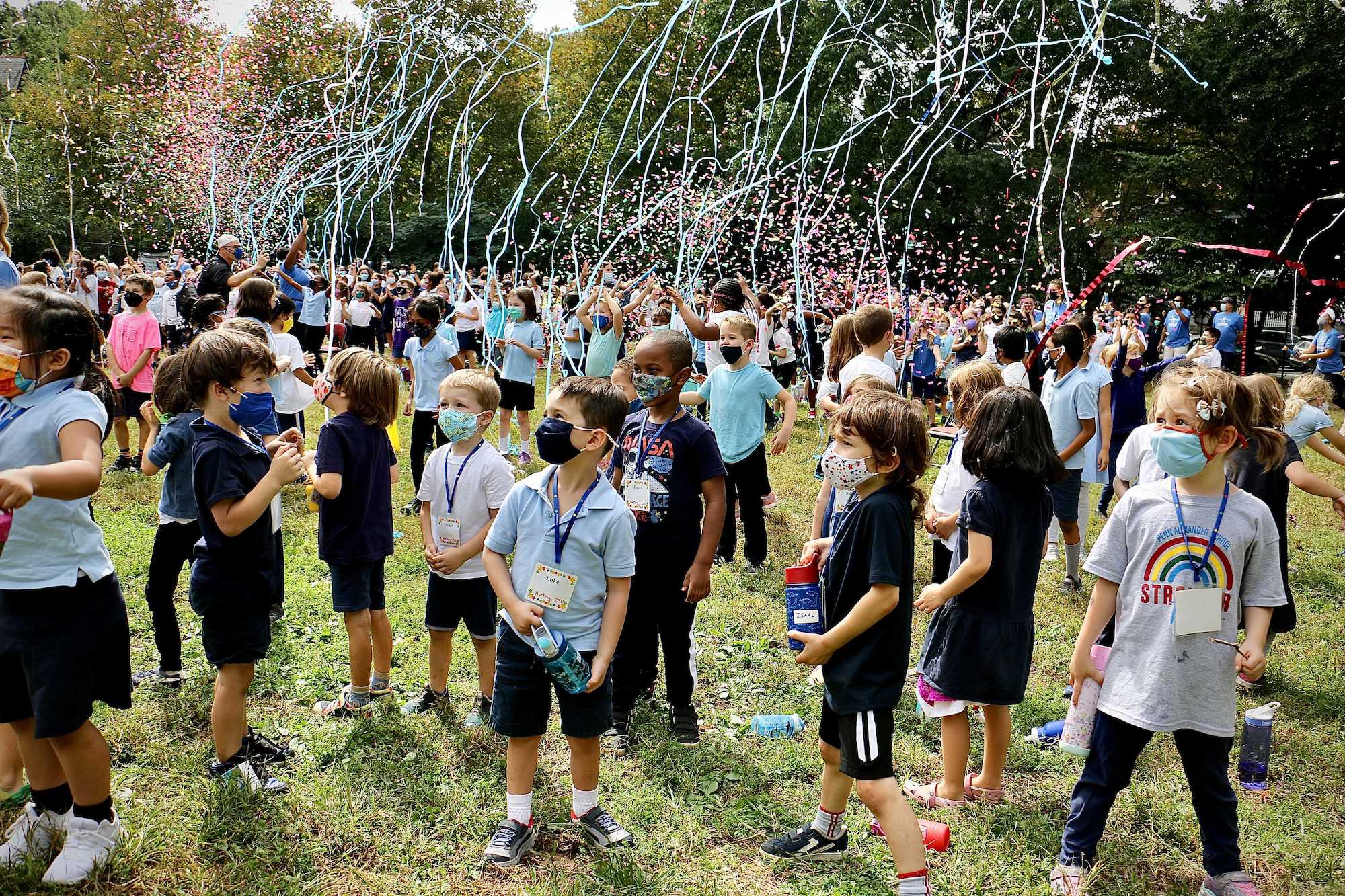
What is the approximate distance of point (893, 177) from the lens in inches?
990

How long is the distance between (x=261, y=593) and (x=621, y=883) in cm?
179

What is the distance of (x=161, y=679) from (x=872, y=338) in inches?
179

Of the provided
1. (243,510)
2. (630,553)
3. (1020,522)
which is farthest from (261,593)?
(1020,522)

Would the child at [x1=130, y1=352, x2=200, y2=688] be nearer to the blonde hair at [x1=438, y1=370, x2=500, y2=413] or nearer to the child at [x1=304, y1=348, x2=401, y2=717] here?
the child at [x1=304, y1=348, x2=401, y2=717]

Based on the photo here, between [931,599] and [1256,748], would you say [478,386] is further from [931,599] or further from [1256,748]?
[1256,748]

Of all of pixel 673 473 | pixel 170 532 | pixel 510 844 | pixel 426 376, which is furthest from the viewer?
pixel 426 376

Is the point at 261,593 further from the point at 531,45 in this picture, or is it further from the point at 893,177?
the point at 531,45

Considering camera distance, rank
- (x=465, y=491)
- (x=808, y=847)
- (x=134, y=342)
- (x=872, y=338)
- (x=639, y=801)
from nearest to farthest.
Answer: (x=808, y=847), (x=639, y=801), (x=465, y=491), (x=872, y=338), (x=134, y=342)

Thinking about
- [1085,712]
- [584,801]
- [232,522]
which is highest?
[232,522]

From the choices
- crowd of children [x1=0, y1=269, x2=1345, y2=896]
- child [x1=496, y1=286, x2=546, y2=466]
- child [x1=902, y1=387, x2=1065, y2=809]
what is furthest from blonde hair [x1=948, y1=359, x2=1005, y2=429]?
child [x1=496, y1=286, x2=546, y2=466]

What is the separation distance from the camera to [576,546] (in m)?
3.26

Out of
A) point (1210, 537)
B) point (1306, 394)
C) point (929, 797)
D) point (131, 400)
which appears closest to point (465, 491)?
point (929, 797)

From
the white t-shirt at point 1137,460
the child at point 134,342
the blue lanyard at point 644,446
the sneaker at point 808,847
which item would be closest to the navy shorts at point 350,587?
the blue lanyard at point 644,446

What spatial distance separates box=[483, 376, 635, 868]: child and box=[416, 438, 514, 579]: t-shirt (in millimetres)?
815
